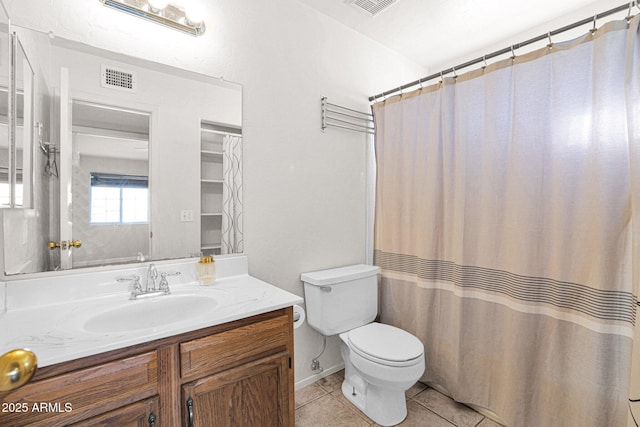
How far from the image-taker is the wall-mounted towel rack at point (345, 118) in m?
2.08

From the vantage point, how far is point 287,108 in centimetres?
189

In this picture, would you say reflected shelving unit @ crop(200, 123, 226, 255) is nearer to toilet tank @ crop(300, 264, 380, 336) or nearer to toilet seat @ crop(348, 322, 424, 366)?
toilet tank @ crop(300, 264, 380, 336)

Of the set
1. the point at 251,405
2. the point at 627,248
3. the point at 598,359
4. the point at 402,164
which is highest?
the point at 402,164

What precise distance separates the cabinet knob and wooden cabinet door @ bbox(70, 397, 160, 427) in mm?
644

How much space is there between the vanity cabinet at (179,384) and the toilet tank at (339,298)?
1.94ft

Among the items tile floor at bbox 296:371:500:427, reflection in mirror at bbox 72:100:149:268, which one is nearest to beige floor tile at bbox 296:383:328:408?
tile floor at bbox 296:371:500:427

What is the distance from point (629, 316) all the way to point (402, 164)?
1.35 metres

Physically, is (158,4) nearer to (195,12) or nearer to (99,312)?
(195,12)

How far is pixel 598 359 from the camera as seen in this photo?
1.36m

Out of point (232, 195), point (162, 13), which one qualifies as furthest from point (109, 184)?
point (162, 13)

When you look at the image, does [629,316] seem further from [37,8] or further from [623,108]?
[37,8]

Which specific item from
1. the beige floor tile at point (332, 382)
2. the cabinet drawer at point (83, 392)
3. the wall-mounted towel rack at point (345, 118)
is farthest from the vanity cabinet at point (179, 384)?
the wall-mounted towel rack at point (345, 118)

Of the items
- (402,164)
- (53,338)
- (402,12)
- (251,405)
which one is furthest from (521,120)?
(53,338)

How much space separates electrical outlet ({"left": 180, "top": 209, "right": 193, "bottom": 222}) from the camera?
5.11 ft
